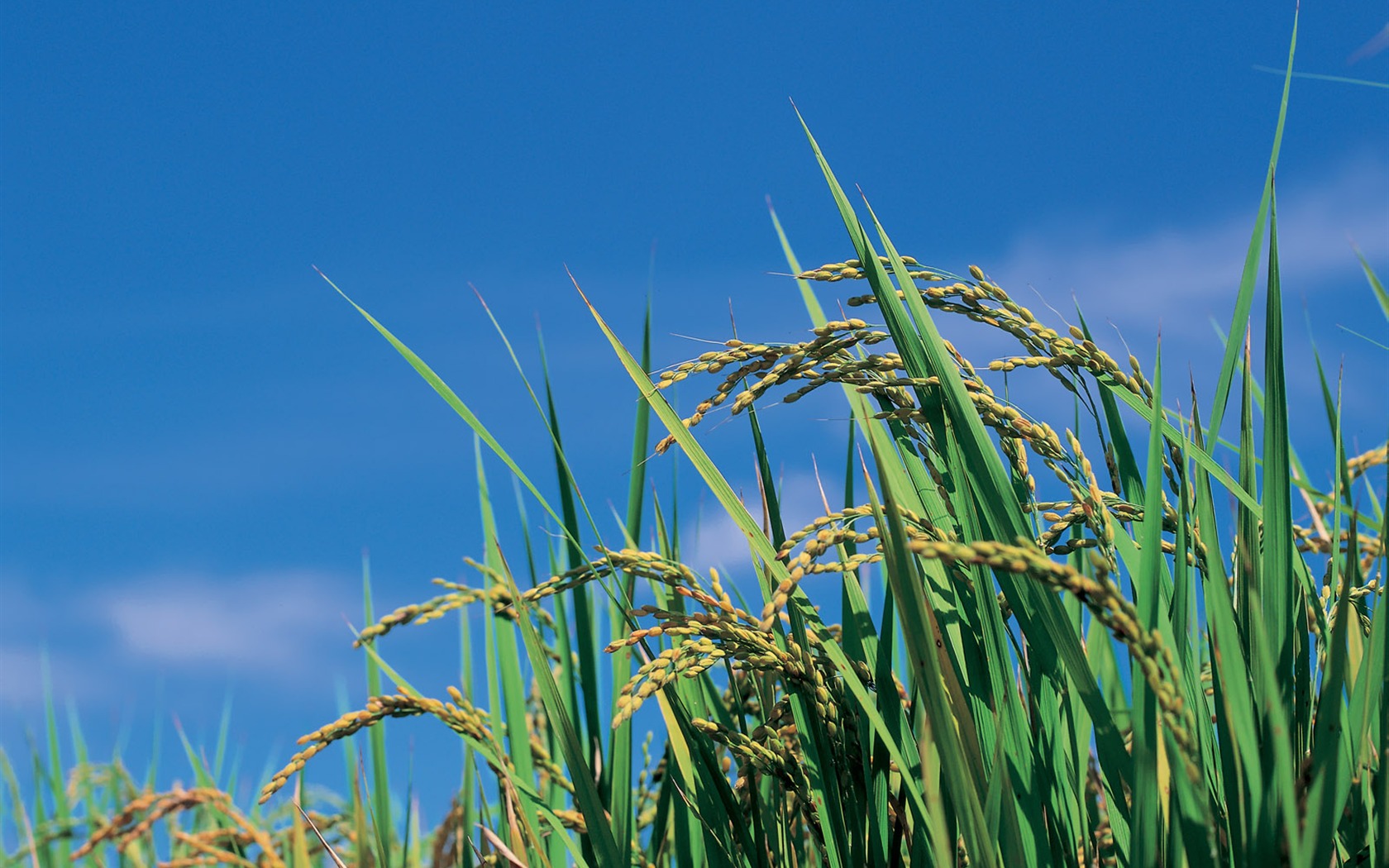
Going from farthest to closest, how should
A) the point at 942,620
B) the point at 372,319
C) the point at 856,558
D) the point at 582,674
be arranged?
the point at 582,674
the point at 372,319
the point at 942,620
the point at 856,558

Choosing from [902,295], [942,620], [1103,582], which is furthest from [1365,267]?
[1103,582]

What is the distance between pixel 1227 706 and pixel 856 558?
17.0 inches

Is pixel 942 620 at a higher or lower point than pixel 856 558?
lower

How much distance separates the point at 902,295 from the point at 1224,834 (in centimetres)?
81

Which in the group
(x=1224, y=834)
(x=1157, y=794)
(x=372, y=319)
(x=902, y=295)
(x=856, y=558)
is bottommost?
(x=1224, y=834)

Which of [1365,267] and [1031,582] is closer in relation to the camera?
[1031,582]

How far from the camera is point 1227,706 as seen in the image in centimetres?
100

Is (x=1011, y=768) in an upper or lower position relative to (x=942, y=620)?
lower

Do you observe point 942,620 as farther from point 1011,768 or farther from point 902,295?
point 902,295

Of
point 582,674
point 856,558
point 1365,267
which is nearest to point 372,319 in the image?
point 582,674

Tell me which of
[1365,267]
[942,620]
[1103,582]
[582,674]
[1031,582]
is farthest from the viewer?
[1365,267]

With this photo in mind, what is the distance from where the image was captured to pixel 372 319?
1671 mm

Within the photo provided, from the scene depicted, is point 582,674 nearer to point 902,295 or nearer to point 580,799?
point 580,799

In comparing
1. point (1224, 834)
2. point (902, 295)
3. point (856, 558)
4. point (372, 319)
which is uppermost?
point (372, 319)
